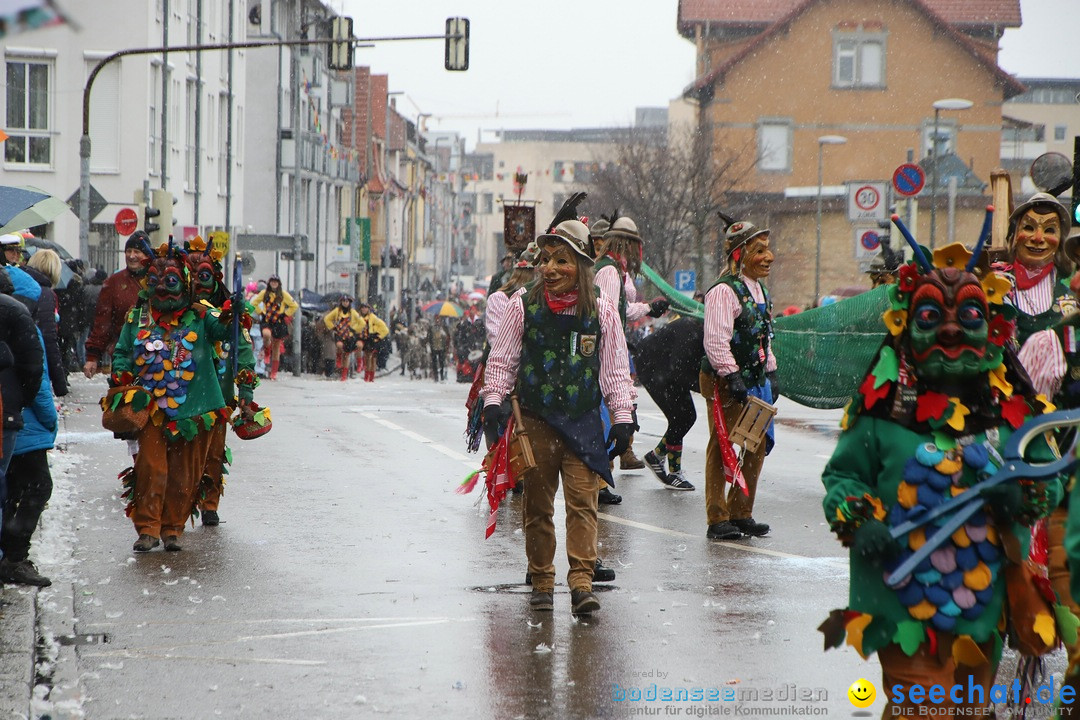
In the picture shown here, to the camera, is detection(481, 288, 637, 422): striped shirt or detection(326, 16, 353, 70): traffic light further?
detection(326, 16, 353, 70): traffic light

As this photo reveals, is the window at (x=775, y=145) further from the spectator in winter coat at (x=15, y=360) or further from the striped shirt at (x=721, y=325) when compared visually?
the spectator in winter coat at (x=15, y=360)

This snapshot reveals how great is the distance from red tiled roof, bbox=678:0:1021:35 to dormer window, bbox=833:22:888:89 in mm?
2880

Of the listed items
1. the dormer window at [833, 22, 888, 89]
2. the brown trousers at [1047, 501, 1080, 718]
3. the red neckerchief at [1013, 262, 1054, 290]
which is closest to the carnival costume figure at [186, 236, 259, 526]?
the red neckerchief at [1013, 262, 1054, 290]

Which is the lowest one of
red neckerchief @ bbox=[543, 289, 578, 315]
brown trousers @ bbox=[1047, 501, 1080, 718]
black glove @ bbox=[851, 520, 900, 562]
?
brown trousers @ bbox=[1047, 501, 1080, 718]

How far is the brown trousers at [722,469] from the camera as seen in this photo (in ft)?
32.5

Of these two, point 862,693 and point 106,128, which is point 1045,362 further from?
point 106,128

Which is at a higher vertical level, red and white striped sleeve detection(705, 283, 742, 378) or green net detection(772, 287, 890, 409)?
red and white striped sleeve detection(705, 283, 742, 378)

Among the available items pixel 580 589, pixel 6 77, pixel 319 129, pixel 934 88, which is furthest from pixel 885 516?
pixel 319 129

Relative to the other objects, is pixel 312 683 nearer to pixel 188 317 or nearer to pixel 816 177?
pixel 188 317

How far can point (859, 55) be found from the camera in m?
58.1

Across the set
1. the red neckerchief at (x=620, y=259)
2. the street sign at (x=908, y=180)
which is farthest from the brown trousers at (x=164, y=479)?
the street sign at (x=908, y=180)

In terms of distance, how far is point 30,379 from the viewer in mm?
7711

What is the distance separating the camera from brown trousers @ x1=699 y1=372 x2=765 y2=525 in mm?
9906

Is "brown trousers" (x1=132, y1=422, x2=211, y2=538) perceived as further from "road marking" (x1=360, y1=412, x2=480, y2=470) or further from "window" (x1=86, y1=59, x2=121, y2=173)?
"window" (x1=86, y1=59, x2=121, y2=173)
